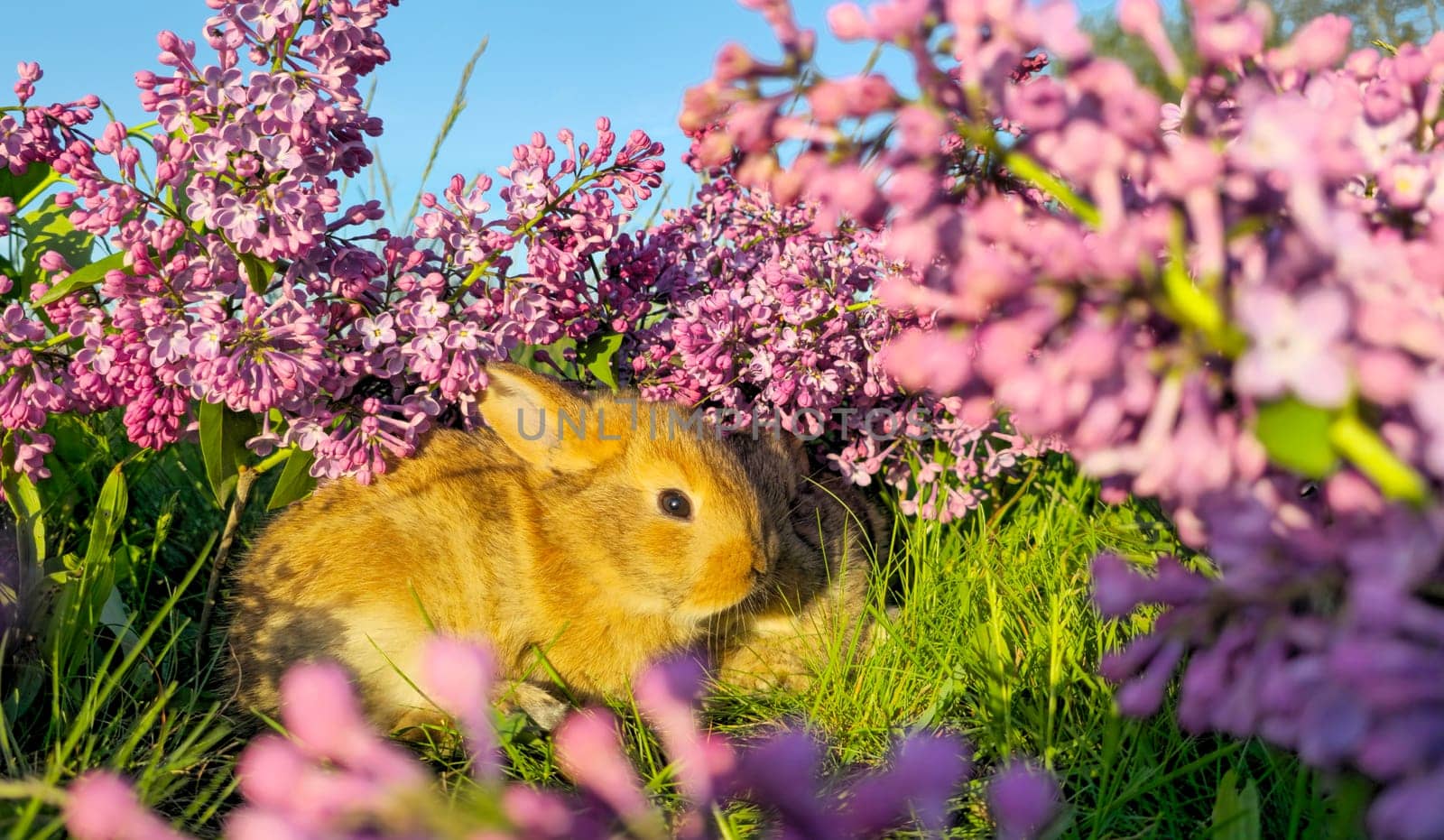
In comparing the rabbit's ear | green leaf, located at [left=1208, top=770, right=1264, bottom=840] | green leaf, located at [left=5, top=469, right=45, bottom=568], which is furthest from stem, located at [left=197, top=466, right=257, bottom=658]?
green leaf, located at [left=1208, top=770, right=1264, bottom=840]

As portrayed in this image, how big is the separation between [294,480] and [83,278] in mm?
844

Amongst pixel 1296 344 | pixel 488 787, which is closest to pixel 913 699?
pixel 488 787

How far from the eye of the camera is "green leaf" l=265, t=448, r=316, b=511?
3.47m

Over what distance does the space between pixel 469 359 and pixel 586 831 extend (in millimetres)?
2401

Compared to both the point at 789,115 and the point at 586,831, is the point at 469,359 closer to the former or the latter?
the point at 789,115

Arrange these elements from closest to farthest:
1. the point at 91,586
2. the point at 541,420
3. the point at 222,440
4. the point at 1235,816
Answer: the point at 1235,816 < the point at 91,586 < the point at 222,440 < the point at 541,420

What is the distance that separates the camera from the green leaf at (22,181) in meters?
3.41

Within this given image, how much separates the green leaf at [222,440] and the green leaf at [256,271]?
0.39 meters

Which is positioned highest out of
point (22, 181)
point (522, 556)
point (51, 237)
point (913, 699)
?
point (22, 181)

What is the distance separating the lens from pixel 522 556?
355cm

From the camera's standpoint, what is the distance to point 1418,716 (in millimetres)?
1046

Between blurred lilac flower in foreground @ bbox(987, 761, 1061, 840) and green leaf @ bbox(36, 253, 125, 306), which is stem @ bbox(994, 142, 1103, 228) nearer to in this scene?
blurred lilac flower in foreground @ bbox(987, 761, 1061, 840)

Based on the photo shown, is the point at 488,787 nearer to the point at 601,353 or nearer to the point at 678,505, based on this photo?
the point at 678,505

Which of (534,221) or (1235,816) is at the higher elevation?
(534,221)
